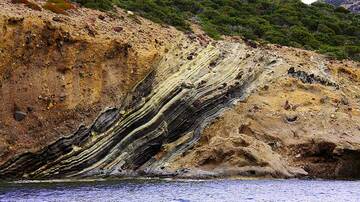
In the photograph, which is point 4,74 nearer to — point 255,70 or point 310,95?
point 255,70

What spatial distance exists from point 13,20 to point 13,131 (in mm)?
8194

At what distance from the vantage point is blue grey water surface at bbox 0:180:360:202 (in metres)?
29.0

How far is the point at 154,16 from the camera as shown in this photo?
59.6 metres

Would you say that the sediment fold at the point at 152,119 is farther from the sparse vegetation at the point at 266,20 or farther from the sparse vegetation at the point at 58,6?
the sparse vegetation at the point at 266,20

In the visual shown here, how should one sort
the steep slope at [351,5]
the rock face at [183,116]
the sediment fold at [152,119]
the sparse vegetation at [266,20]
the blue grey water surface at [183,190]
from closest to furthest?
the blue grey water surface at [183,190]
the sediment fold at [152,119]
the rock face at [183,116]
the sparse vegetation at [266,20]
the steep slope at [351,5]

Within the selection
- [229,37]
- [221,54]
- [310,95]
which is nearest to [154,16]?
→ [229,37]

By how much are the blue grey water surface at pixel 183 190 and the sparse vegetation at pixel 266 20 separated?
23233mm

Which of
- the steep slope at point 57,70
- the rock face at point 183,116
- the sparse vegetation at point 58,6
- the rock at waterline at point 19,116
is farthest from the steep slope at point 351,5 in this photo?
the rock at waterline at point 19,116

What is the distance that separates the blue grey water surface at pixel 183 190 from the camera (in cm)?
2898

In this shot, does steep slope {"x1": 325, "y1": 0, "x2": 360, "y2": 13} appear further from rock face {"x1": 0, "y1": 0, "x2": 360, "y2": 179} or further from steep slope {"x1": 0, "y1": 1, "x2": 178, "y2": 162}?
steep slope {"x1": 0, "y1": 1, "x2": 178, "y2": 162}

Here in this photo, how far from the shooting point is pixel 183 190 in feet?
104

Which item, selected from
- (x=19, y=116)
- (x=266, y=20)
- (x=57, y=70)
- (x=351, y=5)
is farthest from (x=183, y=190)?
(x=351, y=5)

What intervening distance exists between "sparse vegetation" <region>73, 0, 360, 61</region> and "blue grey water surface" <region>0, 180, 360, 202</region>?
23233mm

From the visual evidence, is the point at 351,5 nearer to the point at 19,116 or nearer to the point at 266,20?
the point at 266,20
